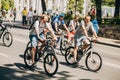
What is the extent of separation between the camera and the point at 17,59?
13.4 metres

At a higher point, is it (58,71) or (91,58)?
(91,58)

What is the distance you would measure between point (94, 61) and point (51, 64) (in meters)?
1.76

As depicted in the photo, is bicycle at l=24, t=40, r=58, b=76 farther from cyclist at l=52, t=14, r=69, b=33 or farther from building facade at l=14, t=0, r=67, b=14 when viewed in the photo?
building facade at l=14, t=0, r=67, b=14

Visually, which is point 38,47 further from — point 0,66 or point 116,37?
point 116,37

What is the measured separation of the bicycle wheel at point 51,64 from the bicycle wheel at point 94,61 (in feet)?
5.38

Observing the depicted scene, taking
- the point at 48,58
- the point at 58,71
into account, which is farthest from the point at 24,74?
the point at 58,71

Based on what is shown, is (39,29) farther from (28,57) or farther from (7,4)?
(7,4)

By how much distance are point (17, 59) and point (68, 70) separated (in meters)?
2.65

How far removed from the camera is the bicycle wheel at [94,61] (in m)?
11.4

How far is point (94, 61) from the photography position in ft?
37.7

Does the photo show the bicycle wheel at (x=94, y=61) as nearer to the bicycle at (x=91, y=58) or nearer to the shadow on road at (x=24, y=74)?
the bicycle at (x=91, y=58)

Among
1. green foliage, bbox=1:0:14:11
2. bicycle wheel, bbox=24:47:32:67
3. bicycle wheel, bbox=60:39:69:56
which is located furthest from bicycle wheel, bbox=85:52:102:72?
green foliage, bbox=1:0:14:11

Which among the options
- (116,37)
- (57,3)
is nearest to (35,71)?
(116,37)

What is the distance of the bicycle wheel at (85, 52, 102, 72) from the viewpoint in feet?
37.4
